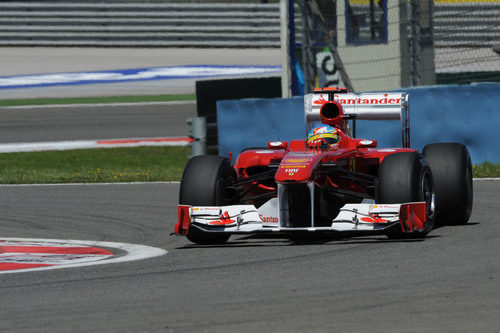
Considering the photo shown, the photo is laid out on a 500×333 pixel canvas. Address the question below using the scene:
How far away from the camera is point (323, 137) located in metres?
9.41

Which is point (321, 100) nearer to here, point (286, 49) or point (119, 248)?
point (119, 248)

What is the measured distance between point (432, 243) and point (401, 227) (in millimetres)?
270

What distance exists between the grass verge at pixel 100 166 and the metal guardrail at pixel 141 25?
15.1m

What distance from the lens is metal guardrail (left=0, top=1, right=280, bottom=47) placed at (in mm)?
34906

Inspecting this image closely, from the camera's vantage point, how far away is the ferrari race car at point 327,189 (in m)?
8.41

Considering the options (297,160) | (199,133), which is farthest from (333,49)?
(297,160)

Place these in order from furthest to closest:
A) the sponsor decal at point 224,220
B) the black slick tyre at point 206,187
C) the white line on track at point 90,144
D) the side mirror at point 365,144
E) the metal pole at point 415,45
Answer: the white line on track at point 90,144 → the metal pole at point 415,45 → the side mirror at point 365,144 → the black slick tyre at point 206,187 → the sponsor decal at point 224,220

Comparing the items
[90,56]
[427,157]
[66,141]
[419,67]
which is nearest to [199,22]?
[90,56]

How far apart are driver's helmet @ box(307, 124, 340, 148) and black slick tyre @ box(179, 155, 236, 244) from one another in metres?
0.81

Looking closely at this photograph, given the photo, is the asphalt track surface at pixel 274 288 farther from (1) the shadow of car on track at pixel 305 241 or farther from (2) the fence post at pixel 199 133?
(2) the fence post at pixel 199 133

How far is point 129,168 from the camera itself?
17.9 m

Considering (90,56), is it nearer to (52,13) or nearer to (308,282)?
(52,13)

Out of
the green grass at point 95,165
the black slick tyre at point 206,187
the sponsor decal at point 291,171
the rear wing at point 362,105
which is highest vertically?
the rear wing at point 362,105

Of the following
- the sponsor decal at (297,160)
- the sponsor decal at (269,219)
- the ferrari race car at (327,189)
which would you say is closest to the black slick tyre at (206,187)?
the ferrari race car at (327,189)
